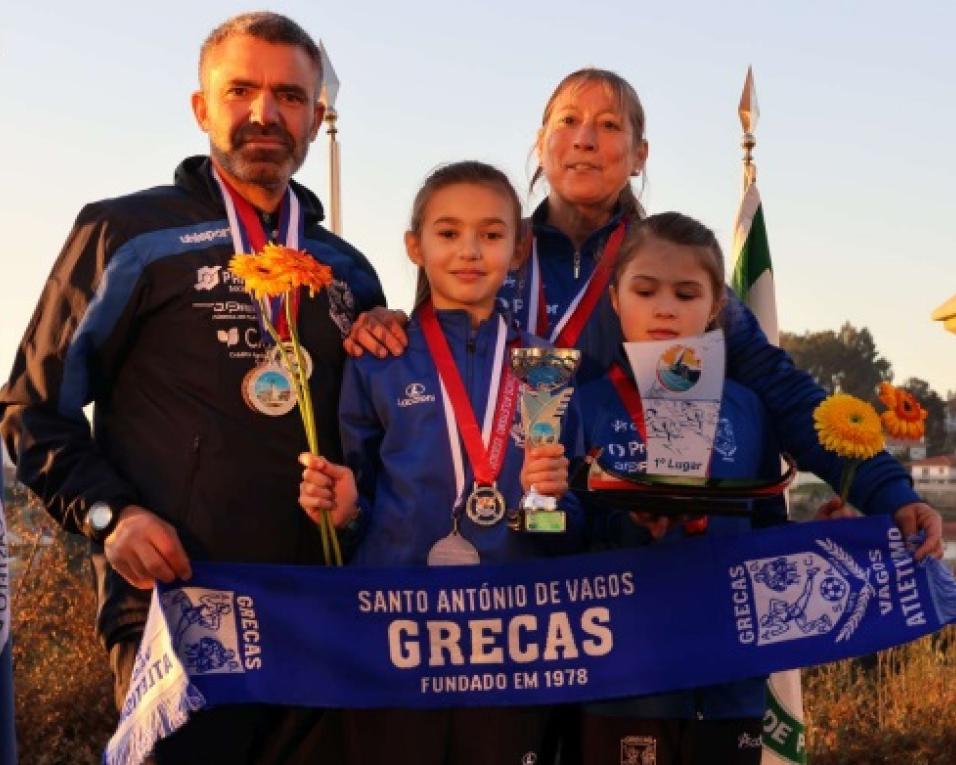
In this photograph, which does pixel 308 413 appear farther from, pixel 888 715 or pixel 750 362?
pixel 888 715

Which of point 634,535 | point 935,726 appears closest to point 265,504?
point 634,535

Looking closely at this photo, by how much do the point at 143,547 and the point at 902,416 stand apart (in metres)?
2.09

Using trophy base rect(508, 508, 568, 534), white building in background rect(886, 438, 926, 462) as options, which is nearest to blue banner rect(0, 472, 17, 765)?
trophy base rect(508, 508, 568, 534)

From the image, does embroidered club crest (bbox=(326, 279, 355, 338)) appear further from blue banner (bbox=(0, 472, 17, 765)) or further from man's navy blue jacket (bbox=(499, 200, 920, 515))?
blue banner (bbox=(0, 472, 17, 765))

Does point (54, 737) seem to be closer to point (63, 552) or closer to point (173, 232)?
point (63, 552)

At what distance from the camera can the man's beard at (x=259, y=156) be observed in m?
4.41

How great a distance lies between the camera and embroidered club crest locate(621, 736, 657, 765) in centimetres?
426

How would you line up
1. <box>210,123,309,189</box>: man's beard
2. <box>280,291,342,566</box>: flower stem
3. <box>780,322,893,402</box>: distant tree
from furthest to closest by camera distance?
<box>780,322,893,402</box>: distant tree → <box>210,123,309,189</box>: man's beard → <box>280,291,342,566</box>: flower stem

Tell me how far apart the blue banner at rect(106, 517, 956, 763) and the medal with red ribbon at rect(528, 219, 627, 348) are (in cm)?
77

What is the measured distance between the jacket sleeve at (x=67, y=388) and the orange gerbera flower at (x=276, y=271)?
488 millimetres

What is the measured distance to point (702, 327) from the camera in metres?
4.50

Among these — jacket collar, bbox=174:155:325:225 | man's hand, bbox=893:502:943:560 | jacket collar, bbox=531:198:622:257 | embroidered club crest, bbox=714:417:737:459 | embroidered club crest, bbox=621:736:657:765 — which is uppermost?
jacket collar, bbox=174:155:325:225

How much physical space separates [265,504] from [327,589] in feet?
0.96

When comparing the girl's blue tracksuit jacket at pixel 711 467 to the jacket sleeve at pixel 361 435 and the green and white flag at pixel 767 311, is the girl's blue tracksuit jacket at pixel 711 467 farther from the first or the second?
the green and white flag at pixel 767 311
